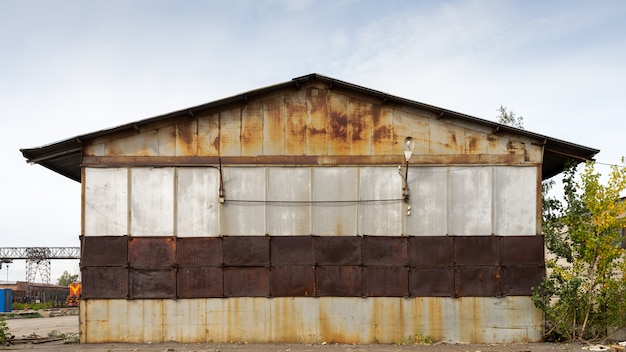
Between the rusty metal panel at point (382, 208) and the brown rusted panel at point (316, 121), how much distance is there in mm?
1704

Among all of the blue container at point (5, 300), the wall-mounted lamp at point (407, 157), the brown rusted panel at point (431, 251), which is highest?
the wall-mounted lamp at point (407, 157)

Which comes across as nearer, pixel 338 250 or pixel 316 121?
pixel 338 250

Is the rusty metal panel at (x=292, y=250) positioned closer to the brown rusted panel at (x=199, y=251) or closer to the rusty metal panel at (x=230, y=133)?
the brown rusted panel at (x=199, y=251)

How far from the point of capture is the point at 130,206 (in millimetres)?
17547

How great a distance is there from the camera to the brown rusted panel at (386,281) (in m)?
17.4

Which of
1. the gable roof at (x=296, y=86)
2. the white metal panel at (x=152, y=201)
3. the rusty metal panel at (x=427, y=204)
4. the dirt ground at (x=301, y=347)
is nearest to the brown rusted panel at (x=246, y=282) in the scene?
the dirt ground at (x=301, y=347)

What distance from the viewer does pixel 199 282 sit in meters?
17.5

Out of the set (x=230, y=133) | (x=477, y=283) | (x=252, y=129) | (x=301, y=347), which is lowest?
(x=301, y=347)

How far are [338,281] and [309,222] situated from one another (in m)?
1.87

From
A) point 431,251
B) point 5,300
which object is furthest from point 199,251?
point 5,300

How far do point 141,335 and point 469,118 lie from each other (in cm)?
1116

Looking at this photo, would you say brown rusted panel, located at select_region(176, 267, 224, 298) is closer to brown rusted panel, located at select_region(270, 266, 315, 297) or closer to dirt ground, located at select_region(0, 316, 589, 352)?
dirt ground, located at select_region(0, 316, 589, 352)

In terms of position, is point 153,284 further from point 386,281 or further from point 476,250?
point 476,250

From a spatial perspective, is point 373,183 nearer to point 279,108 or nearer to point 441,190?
point 441,190
